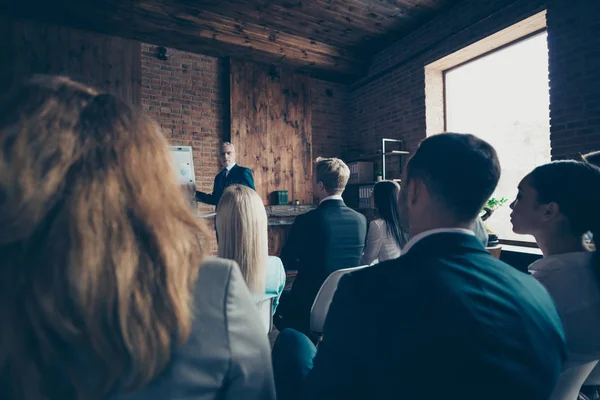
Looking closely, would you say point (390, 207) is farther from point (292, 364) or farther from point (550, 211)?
point (292, 364)

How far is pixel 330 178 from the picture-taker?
2.40 m

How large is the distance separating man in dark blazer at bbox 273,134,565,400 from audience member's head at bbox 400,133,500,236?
3.0 inches

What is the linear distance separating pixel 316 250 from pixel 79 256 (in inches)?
69.3

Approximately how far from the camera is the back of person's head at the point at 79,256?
476 millimetres

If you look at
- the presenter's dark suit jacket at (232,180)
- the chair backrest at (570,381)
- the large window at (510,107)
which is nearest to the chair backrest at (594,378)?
the chair backrest at (570,381)

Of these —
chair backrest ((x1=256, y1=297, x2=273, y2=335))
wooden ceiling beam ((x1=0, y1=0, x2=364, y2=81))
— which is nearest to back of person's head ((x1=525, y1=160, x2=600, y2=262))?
chair backrest ((x1=256, y1=297, x2=273, y2=335))

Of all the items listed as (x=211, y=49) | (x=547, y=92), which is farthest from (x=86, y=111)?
(x=211, y=49)

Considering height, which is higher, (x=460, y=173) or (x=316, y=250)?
(x=460, y=173)

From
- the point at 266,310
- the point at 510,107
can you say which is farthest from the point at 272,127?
the point at 266,310

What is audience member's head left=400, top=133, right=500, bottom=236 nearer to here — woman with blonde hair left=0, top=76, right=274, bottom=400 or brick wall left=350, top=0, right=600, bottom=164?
woman with blonde hair left=0, top=76, right=274, bottom=400

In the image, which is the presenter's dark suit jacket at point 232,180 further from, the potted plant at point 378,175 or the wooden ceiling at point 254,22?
the potted plant at point 378,175

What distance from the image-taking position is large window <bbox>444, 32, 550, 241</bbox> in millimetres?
4172

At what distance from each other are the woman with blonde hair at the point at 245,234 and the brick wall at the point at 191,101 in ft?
13.2

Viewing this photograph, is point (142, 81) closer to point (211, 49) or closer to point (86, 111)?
point (211, 49)
